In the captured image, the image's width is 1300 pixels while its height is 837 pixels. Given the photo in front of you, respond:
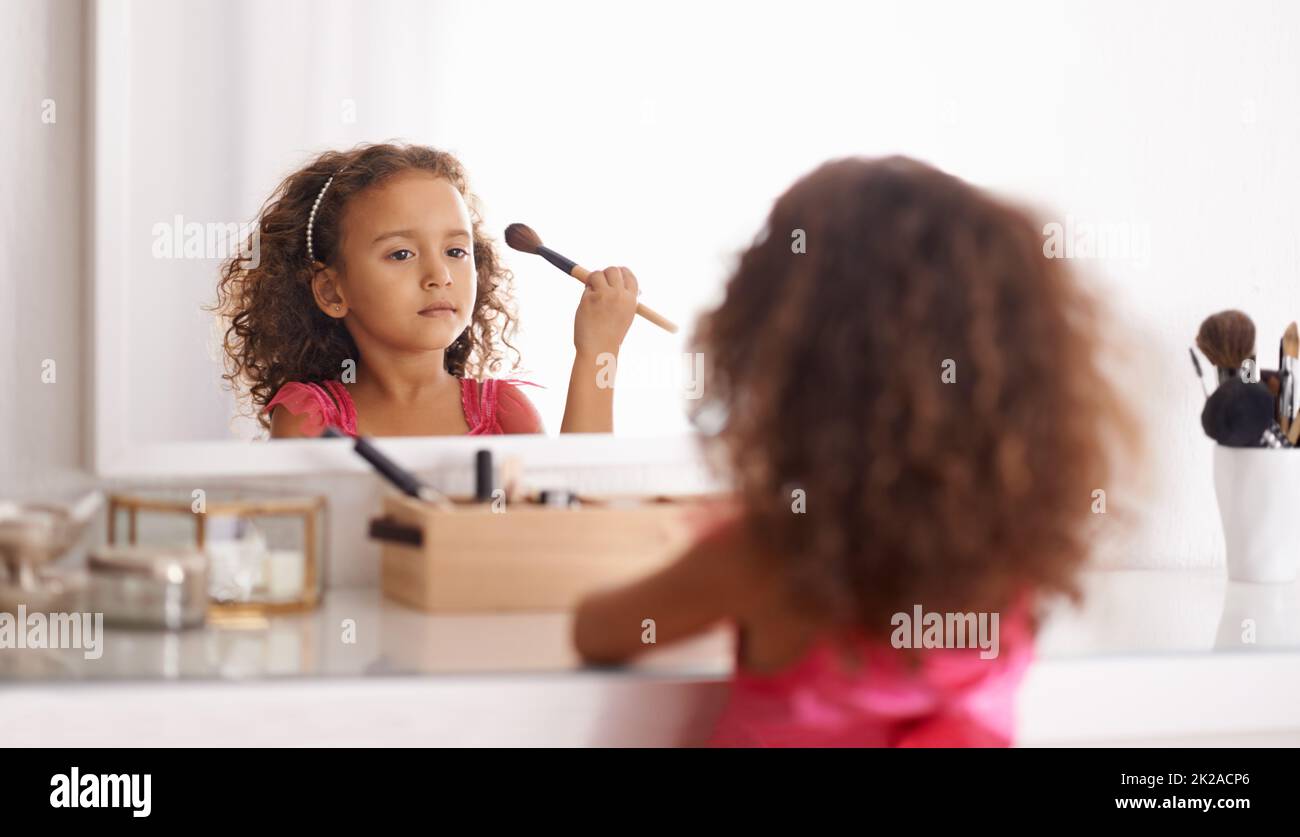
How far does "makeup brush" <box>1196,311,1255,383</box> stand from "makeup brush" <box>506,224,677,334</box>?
0.44 meters

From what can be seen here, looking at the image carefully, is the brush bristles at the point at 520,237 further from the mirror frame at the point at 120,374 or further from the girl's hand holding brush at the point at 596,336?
the mirror frame at the point at 120,374

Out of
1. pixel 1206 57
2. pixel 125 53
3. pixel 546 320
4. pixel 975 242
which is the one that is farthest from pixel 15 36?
pixel 1206 57

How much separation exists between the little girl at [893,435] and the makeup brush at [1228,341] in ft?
1.29

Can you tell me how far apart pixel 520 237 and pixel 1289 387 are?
2.05 feet

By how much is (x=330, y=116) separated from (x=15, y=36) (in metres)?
0.23

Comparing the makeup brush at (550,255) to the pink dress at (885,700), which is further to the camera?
the makeup brush at (550,255)

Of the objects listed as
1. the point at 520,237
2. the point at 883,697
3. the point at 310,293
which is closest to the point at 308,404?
the point at 310,293

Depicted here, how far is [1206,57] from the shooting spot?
45.9 inches

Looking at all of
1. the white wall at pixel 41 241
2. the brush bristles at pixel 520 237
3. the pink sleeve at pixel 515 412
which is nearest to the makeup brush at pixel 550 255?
the brush bristles at pixel 520 237

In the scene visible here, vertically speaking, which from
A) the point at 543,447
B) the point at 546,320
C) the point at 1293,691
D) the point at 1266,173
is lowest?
the point at 1293,691

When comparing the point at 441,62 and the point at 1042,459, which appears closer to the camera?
the point at 1042,459

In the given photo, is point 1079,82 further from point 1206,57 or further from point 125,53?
point 125,53

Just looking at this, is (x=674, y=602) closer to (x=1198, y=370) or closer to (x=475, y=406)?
(x=475, y=406)

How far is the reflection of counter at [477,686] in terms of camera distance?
73 centimetres
